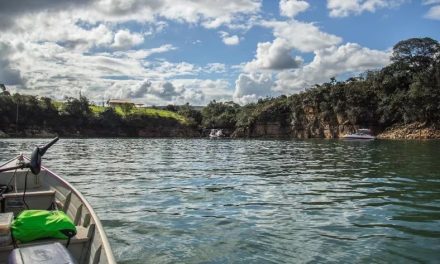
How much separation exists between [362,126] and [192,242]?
341 feet

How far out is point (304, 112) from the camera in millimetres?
123000

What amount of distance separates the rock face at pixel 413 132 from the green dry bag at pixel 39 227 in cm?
9498

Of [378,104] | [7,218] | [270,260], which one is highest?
[378,104]

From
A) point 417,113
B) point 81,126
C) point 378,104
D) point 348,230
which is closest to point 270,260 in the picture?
point 348,230

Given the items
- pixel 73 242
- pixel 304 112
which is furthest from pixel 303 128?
pixel 73 242

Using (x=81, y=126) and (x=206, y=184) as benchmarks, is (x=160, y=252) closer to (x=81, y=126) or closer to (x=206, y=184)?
(x=206, y=184)

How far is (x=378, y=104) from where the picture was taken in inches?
4176

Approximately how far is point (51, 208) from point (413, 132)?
95831 mm

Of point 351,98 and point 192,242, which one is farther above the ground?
point 351,98

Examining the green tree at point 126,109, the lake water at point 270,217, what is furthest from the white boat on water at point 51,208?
the green tree at point 126,109

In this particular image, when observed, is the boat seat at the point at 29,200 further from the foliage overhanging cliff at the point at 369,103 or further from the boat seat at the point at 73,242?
the foliage overhanging cliff at the point at 369,103

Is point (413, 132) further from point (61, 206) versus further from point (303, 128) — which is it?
point (61, 206)

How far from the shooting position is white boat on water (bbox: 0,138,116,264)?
5609mm

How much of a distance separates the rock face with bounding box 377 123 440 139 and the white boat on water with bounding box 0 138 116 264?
91.8 meters
